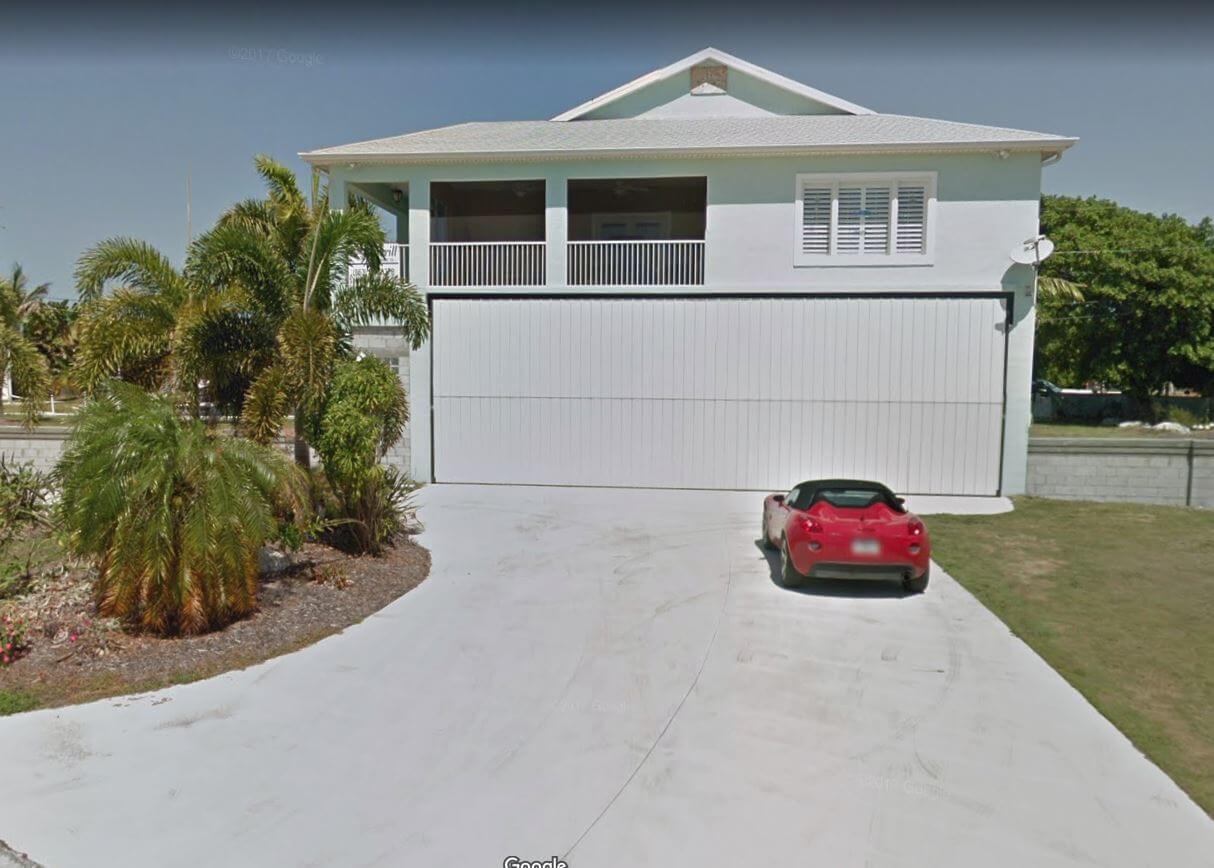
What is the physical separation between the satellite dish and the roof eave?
1.83m

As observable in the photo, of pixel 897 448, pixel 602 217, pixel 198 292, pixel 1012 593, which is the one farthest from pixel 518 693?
pixel 602 217

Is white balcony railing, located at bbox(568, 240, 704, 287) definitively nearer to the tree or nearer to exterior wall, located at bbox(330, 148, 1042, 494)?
exterior wall, located at bbox(330, 148, 1042, 494)

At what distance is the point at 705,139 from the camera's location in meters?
15.8

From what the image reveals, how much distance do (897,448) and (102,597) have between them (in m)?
13.4

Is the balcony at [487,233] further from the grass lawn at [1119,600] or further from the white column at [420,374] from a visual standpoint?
the grass lawn at [1119,600]

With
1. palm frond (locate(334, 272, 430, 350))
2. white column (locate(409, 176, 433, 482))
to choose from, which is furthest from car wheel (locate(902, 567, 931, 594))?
white column (locate(409, 176, 433, 482))

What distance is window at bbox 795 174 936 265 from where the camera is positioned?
48.7 ft

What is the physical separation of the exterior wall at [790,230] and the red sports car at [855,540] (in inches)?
297

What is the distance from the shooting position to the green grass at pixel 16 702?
538 centimetres

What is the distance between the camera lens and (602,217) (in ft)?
63.8

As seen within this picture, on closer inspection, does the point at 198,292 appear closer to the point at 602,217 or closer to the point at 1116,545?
the point at 602,217

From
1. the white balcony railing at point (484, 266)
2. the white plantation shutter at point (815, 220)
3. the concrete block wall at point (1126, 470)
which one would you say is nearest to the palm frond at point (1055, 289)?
the concrete block wall at point (1126, 470)

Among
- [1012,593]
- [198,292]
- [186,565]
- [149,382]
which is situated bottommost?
[1012,593]

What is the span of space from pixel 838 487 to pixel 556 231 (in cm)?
947
